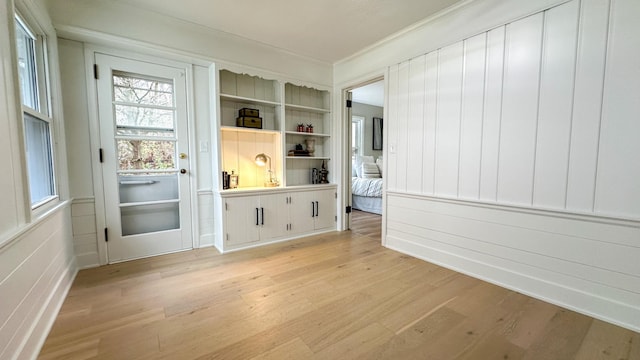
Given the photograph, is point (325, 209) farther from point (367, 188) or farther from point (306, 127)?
point (367, 188)

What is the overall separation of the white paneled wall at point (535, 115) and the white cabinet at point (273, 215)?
4.71 ft

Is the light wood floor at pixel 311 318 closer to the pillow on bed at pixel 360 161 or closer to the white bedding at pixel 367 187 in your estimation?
the white bedding at pixel 367 187

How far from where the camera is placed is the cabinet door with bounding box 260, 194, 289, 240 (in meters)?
3.31

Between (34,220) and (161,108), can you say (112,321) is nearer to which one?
(34,220)

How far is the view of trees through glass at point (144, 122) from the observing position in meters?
2.69

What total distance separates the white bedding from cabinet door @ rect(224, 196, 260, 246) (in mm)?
2429

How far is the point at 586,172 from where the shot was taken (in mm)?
1819

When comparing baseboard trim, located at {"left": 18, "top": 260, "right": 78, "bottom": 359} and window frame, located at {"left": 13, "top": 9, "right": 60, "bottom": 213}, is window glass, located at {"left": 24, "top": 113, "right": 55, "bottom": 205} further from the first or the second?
baseboard trim, located at {"left": 18, "top": 260, "right": 78, "bottom": 359}

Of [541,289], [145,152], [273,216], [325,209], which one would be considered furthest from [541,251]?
[145,152]

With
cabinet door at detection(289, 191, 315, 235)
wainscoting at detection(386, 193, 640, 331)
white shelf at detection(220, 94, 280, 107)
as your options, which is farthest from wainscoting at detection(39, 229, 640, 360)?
white shelf at detection(220, 94, 280, 107)

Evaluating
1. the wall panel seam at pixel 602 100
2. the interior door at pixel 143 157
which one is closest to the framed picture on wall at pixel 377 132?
the interior door at pixel 143 157

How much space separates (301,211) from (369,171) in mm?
2618

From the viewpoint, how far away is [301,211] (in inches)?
144

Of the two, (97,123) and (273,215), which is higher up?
(97,123)
